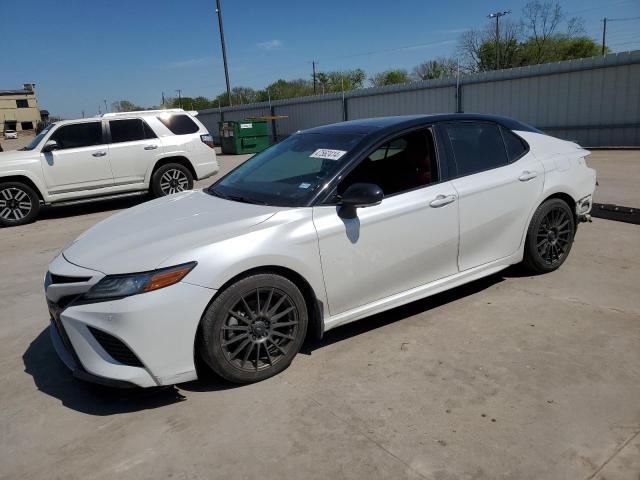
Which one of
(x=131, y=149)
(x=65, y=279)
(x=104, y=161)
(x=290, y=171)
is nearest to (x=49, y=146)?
(x=104, y=161)

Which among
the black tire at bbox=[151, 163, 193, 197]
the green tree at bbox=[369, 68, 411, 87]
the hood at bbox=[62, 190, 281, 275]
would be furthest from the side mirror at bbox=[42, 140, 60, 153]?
the green tree at bbox=[369, 68, 411, 87]

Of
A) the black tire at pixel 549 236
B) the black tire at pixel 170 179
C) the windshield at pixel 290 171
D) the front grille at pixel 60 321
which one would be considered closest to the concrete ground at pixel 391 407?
the front grille at pixel 60 321

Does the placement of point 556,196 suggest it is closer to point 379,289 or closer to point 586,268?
point 586,268

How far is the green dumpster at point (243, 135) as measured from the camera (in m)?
22.1

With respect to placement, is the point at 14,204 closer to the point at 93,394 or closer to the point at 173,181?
the point at 173,181

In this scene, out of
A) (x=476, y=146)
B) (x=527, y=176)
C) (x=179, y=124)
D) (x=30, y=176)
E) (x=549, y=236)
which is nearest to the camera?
(x=476, y=146)

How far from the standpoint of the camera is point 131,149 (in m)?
9.56

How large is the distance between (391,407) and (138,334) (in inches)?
56.2

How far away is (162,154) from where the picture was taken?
984 centimetres

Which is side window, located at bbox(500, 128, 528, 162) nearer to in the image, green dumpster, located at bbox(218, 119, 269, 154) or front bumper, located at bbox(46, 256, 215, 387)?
front bumper, located at bbox(46, 256, 215, 387)

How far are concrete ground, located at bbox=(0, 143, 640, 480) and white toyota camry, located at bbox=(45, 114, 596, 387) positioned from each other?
261mm

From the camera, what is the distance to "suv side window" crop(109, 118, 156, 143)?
31.1 feet

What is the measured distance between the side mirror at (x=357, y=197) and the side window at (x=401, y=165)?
0.27 metres

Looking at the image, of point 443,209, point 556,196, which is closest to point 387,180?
point 443,209
